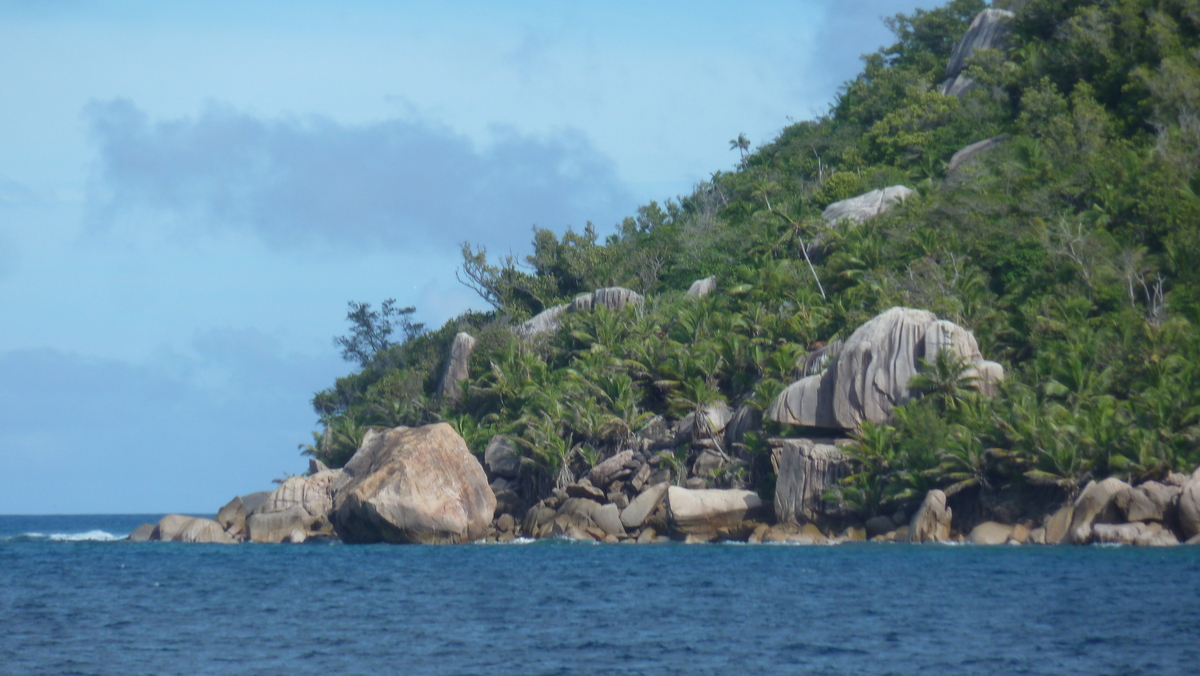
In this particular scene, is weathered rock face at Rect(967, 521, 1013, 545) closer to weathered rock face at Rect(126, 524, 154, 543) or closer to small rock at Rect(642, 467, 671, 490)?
small rock at Rect(642, 467, 671, 490)

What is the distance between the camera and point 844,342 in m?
40.5

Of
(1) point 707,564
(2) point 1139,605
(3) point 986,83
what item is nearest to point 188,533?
(1) point 707,564

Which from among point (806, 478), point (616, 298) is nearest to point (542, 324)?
point (616, 298)

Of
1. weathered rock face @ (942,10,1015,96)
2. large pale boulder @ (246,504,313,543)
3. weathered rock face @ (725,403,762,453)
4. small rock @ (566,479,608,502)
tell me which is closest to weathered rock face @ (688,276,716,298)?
weathered rock face @ (725,403,762,453)

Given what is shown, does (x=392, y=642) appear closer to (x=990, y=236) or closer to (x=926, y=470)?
(x=926, y=470)

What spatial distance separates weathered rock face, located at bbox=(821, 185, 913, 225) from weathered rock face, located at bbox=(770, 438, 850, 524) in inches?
679

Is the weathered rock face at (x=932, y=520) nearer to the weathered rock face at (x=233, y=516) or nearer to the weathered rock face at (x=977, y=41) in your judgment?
the weathered rock face at (x=233, y=516)

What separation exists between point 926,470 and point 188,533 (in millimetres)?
33160

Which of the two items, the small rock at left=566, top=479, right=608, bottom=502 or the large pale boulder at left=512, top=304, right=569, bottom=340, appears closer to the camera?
the small rock at left=566, top=479, right=608, bottom=502

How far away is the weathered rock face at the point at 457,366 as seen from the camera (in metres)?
55.7

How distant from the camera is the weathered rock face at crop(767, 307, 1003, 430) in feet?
122

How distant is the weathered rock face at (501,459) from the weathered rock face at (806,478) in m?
14.0

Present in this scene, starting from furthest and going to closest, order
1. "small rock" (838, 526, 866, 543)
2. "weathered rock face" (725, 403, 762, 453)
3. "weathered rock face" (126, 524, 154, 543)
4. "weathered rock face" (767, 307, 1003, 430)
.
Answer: "weathered rock face" (126, 524, 154, 543) → "weathered rock face" (725, 403, 762, 453) → "weathered rock face" (767, 307, 1003, 430) → "small rock" (838, 526, 866, 543)

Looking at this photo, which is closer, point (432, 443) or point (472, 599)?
point (472, 599)
